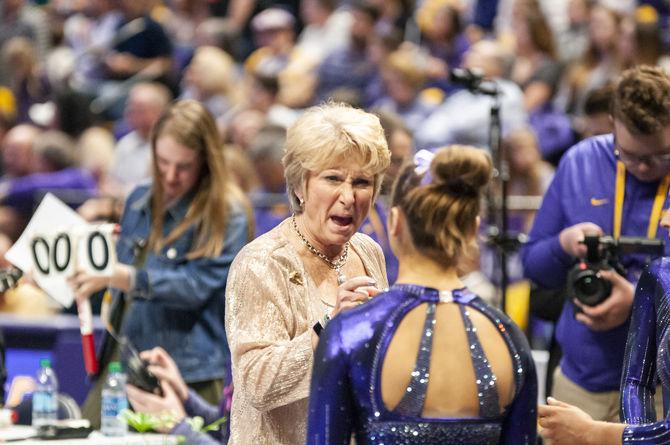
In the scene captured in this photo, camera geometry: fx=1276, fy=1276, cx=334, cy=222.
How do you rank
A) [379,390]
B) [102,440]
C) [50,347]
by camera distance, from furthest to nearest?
[50,347], [102,440], [379,390]

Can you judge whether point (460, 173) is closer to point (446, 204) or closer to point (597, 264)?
point (446, 204)

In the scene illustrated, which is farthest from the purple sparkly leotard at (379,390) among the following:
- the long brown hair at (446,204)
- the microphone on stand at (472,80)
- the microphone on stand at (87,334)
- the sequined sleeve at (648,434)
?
the microphone on stand at (472,80)

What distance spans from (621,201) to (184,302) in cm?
176

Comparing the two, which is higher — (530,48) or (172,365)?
(530,48)

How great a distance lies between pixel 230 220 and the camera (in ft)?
17.2

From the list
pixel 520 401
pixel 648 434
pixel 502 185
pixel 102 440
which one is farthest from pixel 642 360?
pixel 502 185

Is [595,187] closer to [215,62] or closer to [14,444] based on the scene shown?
[14,444]

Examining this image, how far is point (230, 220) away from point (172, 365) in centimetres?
75

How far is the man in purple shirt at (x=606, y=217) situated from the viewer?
4363 millimetres

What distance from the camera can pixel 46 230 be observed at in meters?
4.94

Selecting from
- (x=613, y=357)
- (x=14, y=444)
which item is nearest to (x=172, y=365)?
(x=14, y=444)

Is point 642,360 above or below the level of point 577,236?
below

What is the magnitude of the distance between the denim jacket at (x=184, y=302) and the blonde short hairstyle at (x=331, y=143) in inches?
67.1

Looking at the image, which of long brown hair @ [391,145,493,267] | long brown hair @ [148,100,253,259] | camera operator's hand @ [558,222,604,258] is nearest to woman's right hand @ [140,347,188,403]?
long brown hair @ [148,100,253,259]
